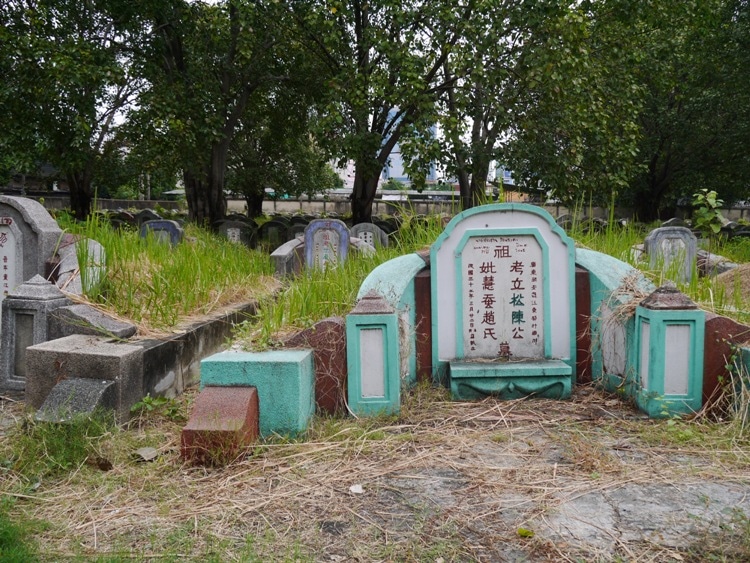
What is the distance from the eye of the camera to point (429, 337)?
460cm

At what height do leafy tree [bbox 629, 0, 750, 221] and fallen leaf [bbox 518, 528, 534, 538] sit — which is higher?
leafy tree [bbox 629, 0, 750, 221]

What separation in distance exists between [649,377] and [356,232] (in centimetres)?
838

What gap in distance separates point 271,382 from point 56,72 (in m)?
7.57

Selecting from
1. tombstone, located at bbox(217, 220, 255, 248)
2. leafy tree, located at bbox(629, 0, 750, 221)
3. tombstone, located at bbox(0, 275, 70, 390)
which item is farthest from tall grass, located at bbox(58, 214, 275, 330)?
leafy tree, located at bbox(629, 0, 750, 221)

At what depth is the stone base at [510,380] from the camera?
427cm

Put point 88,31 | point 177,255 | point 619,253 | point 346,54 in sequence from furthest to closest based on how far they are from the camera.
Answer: point 346,54
point 88,31
point 177,255
point 619,253

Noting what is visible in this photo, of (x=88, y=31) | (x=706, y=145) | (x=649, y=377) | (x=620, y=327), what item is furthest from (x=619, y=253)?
(x=706, y=145)

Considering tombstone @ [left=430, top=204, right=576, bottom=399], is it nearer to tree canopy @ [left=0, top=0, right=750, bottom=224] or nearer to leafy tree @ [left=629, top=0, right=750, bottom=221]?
tree canopy @ [left=0, top=0, right=750, bottom=224]

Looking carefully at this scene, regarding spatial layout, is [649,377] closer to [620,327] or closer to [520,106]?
[620,327]

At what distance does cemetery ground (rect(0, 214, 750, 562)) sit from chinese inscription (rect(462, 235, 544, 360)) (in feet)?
1.64

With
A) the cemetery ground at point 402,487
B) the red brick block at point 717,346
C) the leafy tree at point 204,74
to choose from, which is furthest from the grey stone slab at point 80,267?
the leafy tree at point 204,74

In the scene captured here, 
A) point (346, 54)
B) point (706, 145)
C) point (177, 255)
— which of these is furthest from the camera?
point (706, 145)

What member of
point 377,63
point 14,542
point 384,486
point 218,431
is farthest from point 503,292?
point 377,63

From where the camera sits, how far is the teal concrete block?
361cm
